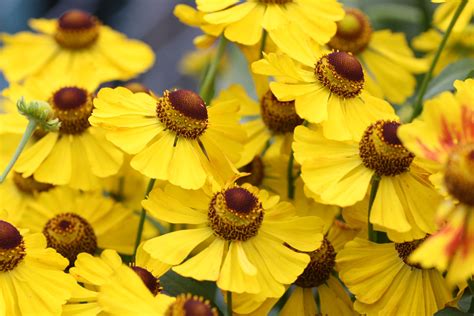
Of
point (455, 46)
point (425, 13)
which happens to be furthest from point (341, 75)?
point (425, 13)

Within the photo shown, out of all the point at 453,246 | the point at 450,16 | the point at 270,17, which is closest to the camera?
the point at 453,246

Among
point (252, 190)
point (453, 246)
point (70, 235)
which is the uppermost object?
point (453, 246)

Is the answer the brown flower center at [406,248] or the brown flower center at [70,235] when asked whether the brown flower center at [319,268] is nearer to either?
the brown flower center at [406,248]

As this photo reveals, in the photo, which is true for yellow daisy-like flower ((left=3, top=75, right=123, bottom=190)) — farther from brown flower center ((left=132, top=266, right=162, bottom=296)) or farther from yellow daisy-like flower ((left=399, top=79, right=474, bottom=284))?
yellow daisy-like flower ((left=399, top=79, right=474, bottom=284))

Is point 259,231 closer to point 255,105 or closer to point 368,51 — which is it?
point 255,105

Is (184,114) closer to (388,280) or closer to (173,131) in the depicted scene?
(173,131)

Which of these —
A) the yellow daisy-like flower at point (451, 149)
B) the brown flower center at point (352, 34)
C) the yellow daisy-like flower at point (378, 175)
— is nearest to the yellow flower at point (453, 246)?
the yellow daisy-like flower at point (451, 149)

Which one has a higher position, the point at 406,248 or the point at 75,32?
the point at 406,248
